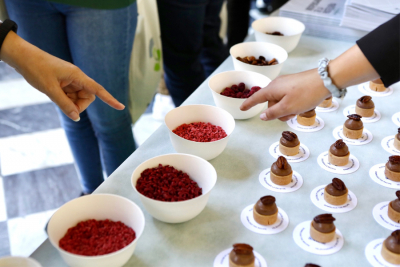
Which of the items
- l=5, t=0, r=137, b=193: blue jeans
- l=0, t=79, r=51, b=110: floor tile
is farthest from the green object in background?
l=0, t=79, r=51, b=110: floor tile

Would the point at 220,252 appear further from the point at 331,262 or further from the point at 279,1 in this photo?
the point at 279,1

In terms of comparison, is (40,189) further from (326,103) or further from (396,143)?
(396,143)

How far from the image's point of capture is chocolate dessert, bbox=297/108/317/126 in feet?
3.75

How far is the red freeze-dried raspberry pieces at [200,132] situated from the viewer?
1039 mm

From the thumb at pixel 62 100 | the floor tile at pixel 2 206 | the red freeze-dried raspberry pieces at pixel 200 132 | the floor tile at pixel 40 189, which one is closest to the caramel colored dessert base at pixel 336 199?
the red freeze-dried raspberry pieces at pixel 200 132

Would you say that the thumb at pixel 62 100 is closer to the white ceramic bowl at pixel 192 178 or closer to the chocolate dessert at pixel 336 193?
the white ceramic bowl at pixel 192 178

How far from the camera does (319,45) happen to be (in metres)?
1.64

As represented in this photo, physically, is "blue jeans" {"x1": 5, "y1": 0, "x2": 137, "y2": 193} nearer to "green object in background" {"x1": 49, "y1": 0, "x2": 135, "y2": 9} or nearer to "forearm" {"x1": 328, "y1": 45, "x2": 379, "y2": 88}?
"green object in background" {"x1": 49, "y1": 0, "x2": 135, "y2": 9}

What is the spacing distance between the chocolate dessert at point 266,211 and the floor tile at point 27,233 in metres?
1.21

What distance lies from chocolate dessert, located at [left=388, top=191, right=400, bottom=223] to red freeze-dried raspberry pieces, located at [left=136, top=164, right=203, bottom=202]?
0.40 meters

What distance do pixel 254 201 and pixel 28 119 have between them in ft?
6.88

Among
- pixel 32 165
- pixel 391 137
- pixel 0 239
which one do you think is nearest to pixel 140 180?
pixel 391 137

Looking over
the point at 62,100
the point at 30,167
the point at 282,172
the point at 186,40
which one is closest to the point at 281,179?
the point at 282,172

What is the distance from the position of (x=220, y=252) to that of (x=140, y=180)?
0.24 m
